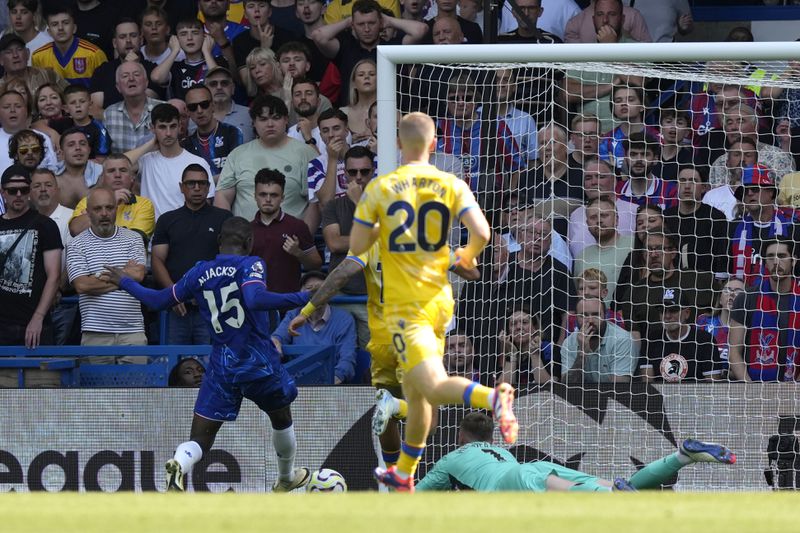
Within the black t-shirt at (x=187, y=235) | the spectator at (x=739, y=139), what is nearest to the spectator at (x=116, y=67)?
the black t-shirt at (x=187, y=235)

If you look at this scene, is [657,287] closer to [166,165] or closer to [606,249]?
[606,249]

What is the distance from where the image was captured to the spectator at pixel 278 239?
11.6m

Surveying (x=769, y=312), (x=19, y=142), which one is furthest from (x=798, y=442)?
(x=19, y=142)

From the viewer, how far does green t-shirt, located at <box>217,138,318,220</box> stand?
12.4 meters

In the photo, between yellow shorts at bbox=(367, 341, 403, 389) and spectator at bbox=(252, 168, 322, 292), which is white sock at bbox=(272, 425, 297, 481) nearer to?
yellow shorts at bbox=(367, 341, 403, 389)

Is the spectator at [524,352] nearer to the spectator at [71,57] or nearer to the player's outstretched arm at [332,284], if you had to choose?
the player's outstretched arm at [332,284]

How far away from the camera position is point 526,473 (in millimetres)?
8844

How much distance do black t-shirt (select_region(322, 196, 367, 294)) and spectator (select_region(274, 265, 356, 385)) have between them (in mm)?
304

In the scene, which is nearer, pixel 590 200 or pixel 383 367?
pixel 383 367

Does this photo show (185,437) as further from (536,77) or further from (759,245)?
(759,245)

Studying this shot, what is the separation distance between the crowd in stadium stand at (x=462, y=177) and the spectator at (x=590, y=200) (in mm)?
19

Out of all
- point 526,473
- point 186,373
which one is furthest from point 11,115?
point 526,473

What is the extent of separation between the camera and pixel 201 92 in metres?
13.0

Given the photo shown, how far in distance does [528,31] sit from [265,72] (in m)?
2.64
